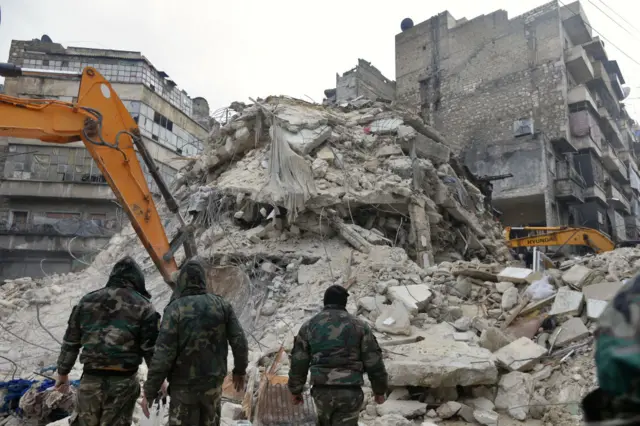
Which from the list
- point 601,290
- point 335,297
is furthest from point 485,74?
point 335,297

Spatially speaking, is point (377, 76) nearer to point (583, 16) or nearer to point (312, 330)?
point (583, 16)

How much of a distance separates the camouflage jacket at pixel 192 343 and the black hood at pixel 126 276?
1.32ft

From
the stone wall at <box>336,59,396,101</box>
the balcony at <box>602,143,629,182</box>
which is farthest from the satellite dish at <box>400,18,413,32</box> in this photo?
the balcony at <box>602,143,629,182</box>

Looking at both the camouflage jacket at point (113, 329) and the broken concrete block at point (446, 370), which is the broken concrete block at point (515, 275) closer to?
the broken concrete block at point (446, 370)

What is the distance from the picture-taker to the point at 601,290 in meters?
5.40

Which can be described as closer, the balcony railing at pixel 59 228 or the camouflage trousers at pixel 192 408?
the camouflage trousers at pixel 192 408

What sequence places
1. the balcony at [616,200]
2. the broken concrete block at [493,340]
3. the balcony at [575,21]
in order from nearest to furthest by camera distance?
the broken concrete block at [493,340]
the balcony at [575,21]
the balcony at [616,200]

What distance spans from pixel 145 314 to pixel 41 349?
14.8 ft

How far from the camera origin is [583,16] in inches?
860

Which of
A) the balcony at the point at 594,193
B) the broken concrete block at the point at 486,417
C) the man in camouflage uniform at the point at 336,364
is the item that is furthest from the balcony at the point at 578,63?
the man in camouflage uniform at the point at 336,364

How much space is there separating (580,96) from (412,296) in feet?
65.8

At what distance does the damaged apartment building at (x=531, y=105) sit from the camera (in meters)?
19.7

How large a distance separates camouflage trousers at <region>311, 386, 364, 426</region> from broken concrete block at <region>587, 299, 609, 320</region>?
368 cm

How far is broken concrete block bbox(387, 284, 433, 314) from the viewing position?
229 inches
